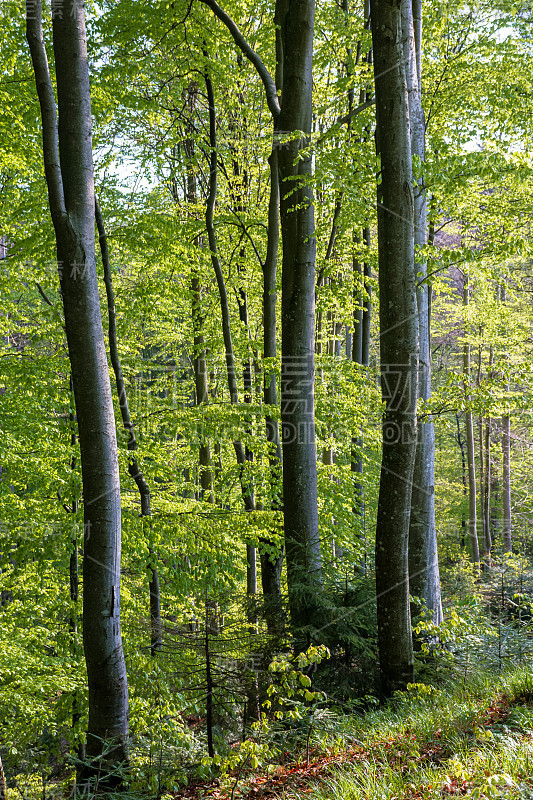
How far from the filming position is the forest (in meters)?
3.97

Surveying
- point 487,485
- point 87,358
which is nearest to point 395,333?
point 87,358

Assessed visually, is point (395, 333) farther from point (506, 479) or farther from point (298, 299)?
point (506, 479)

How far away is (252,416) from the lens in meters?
8.65

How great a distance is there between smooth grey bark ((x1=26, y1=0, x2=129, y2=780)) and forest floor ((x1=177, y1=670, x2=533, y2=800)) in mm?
1214

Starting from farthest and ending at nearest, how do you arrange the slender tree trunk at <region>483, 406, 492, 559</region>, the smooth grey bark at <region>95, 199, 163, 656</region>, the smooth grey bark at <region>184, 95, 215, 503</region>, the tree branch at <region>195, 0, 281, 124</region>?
the slender tree trunk at <region>483, 406, 492, 559</region> → the smooth grey bark at <region>184, 95, 215, 503</region> → the smooth grey bark at <region>95, 199, 163, 656</region> → the tree branch at <region>195, 0, 281, 124</region>

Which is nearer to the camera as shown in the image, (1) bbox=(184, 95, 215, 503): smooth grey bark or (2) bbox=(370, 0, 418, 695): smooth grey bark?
(2) bbox=(370, 0, 418, 695): smooth grey bark

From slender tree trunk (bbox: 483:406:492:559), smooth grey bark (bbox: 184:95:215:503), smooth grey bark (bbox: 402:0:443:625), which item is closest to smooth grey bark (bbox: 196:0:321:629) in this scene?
smooth grey bark (bbox: 402:0:443:625)

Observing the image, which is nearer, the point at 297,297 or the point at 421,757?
the point at 421,757

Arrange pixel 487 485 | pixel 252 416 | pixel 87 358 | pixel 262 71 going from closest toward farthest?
pixel 87 358 < pixel 262 71 < pixel 252 416 < pixel 487 485

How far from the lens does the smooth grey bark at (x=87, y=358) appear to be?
4.18m

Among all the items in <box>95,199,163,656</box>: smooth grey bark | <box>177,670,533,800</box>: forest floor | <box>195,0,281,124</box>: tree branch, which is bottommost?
<box>177,670,533,800</box>: forest floor

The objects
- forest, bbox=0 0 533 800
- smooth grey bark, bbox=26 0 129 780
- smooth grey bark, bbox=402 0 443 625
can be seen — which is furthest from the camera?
smooth grey bark, bbox=402 0 443 625

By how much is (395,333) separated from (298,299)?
1.79 metres

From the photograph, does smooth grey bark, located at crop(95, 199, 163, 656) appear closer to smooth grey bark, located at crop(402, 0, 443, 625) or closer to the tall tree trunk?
the tall tree trunk
